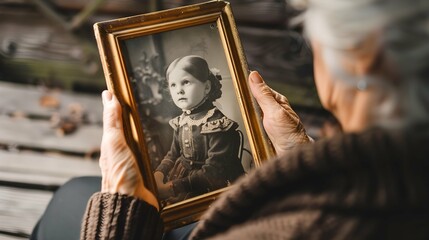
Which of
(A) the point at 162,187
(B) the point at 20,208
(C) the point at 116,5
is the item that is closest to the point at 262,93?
(A) the point at 162,187

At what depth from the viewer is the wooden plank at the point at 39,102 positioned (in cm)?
192

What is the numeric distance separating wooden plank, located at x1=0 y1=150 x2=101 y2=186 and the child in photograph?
2.86 feet

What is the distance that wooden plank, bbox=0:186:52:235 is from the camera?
157 cm

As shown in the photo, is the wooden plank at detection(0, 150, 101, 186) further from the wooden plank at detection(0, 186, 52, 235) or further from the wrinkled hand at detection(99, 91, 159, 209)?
the wrinkled hand at detection(99, 91, 159, 209)

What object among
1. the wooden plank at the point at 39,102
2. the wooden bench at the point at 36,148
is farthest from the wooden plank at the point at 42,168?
the wooden plank at the point at 39,102

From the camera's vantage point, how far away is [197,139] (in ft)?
3.16

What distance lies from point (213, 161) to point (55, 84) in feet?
4.14

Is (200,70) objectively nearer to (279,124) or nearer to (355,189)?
(279,124)

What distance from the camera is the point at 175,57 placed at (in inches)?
38.4

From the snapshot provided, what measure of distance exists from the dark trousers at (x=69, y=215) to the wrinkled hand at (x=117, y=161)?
20 cm

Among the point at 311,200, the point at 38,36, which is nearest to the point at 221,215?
the point at 311,200

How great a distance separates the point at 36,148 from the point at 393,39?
4.87ft

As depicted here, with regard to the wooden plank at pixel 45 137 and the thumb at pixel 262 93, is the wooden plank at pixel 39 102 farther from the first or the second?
the thumb at pixel 262 93

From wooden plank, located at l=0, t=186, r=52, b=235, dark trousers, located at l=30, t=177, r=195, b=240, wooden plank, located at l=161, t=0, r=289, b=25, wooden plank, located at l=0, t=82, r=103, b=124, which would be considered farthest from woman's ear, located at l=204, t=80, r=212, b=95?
wooden plank, located at l=161, t=0, r=289, b=25
